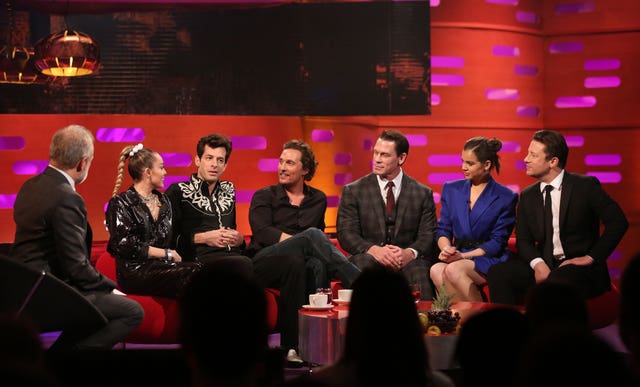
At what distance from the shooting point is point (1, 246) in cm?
508

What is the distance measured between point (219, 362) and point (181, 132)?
5.13m

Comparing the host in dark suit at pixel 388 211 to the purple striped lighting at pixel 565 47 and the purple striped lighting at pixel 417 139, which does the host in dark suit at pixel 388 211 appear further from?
the purple striped lighting at pixel 565 47

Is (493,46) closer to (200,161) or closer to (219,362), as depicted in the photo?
(200,161)

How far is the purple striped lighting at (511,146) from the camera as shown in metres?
7.72

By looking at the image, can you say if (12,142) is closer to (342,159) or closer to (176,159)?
(176,159)

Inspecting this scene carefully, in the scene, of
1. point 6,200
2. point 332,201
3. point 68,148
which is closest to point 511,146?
point 332,201

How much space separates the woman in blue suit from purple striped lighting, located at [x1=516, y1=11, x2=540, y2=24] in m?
2.17

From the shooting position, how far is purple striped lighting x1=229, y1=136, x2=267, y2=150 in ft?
22.9

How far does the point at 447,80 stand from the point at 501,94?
1.67 feet

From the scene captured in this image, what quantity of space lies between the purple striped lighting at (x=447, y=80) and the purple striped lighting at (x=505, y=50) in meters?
0.38

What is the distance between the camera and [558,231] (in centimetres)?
578

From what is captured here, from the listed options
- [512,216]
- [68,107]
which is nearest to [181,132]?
[68,107]

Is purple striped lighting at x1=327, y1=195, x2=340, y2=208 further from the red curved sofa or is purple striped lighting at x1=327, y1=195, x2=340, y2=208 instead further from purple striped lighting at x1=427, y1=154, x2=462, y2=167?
the red curved sofa

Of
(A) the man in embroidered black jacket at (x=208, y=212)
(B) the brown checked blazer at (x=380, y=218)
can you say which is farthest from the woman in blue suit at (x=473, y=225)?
(A) the man in embroidered black jacket at (x=208, y=212)
